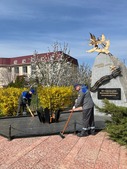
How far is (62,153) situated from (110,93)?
5.36 meters

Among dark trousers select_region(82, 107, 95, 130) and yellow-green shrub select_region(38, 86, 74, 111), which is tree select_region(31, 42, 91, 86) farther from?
dark trousers select_region(82, 107, 95, 130)

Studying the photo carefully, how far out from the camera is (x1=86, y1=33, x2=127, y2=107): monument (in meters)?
9.92

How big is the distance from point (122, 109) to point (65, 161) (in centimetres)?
192

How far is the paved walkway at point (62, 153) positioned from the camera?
4.72m

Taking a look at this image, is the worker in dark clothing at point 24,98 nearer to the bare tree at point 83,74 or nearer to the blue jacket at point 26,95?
the blue jacket at point 26,95

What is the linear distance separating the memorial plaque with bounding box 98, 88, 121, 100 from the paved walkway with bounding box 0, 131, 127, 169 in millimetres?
3431

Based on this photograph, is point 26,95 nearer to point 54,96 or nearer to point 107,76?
point 54,96

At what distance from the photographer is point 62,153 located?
5422 millimetres

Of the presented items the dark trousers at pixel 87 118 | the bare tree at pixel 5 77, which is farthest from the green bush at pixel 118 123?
the bare tree at pixel 5 77

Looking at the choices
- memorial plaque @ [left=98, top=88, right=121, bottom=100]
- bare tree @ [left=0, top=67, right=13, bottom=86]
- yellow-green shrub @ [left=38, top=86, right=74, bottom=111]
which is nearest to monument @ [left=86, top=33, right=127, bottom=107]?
memorial plaque @ [left=98, top=88, right=121, bottom=100]

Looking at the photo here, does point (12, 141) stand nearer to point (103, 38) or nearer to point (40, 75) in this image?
point (103, 38)

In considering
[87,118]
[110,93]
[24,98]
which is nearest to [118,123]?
[87,118]

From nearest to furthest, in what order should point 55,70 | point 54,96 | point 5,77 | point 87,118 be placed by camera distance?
point 87,118, point 54,96, point 55,70, point 5,77

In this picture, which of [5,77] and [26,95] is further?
[5,77]
